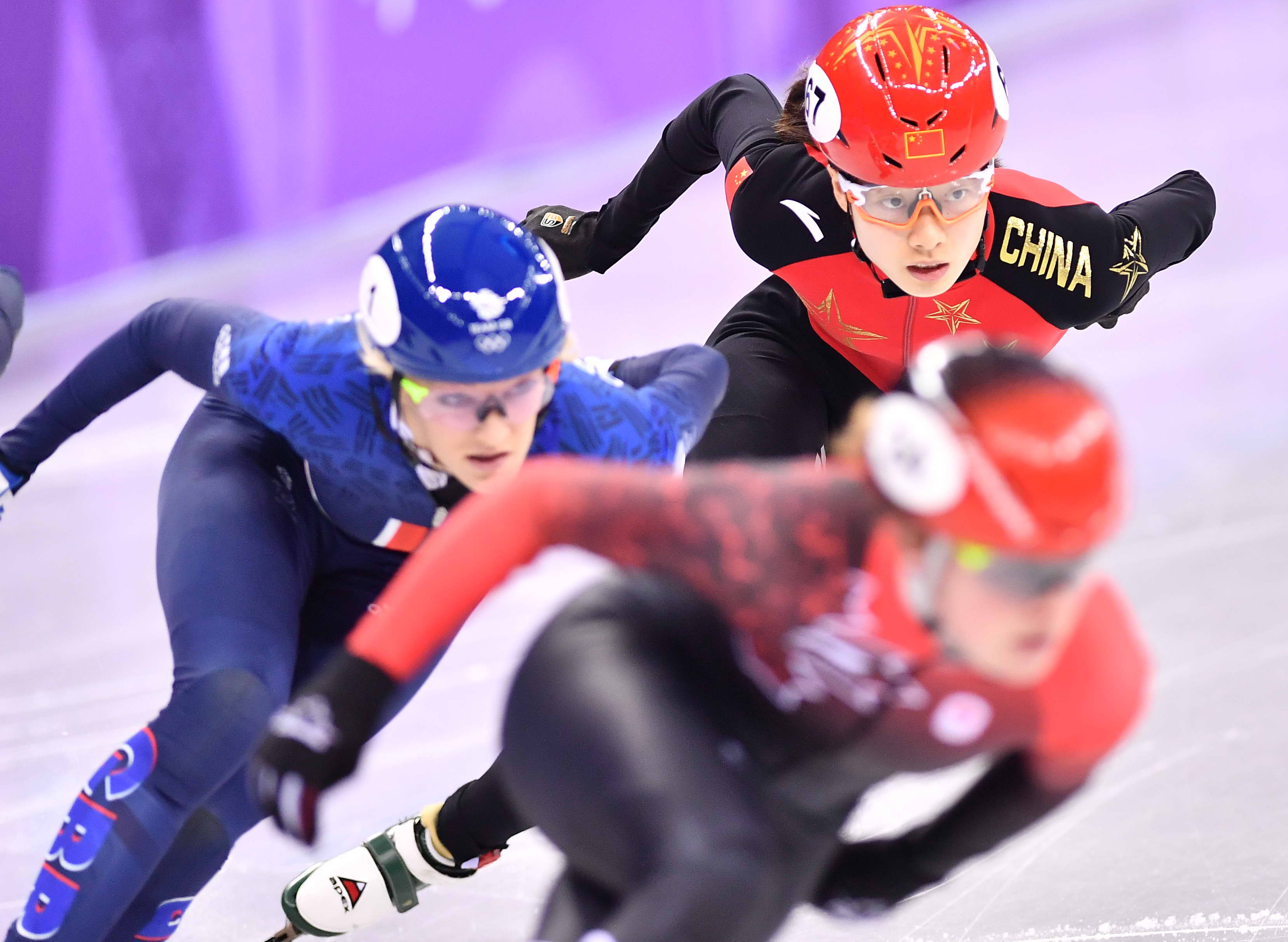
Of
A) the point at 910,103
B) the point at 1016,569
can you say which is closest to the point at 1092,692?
the point at 1016,569

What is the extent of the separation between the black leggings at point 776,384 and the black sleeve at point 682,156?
326 mm

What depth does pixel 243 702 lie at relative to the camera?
2.69 metres

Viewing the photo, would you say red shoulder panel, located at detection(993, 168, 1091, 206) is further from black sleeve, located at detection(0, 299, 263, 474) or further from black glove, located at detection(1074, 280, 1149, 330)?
black sleeve, located at detection(0, 299, 263, 474)

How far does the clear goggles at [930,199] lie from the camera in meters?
3.48

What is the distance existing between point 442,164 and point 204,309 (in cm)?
481

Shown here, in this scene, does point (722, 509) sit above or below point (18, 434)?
above

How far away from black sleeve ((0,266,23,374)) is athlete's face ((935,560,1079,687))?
258cm

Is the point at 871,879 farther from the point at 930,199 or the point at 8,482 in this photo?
the point at 8,482

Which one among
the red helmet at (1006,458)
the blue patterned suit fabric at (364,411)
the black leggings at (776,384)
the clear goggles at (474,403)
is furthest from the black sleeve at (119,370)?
the red helmet at (1006,458)

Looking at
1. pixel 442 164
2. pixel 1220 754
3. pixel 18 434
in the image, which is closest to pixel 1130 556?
pixel 1220 754

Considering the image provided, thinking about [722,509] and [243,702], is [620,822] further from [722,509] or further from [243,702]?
[243,702]

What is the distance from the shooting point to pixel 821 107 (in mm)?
3592

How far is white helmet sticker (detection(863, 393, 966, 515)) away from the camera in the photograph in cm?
183

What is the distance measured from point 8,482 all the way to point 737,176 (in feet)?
5.68
